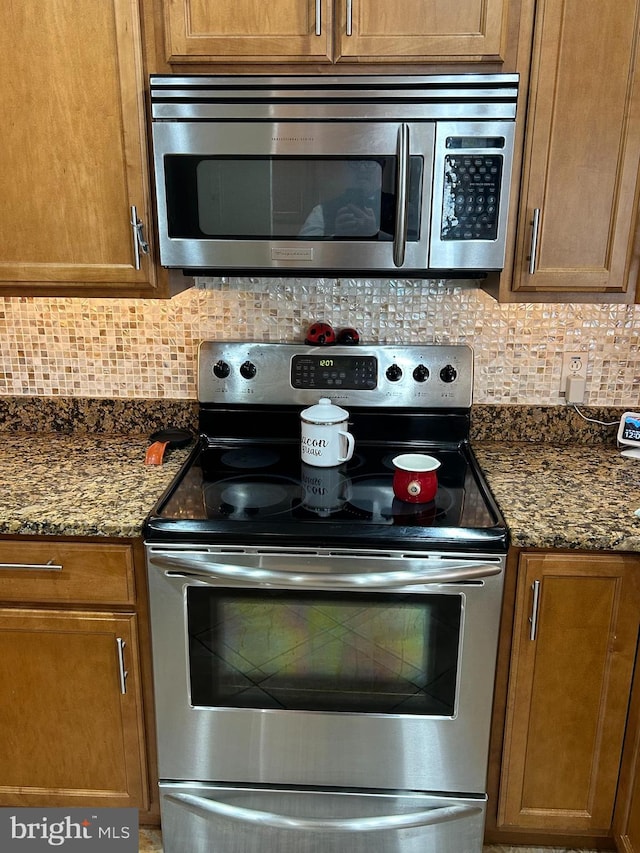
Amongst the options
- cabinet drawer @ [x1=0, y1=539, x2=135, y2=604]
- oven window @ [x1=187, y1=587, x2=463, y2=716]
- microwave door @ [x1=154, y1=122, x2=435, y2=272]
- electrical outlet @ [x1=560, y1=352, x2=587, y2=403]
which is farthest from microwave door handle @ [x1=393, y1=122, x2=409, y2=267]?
cabinet drawer @ [x1=0, y1=539, x2=135, y2=604]

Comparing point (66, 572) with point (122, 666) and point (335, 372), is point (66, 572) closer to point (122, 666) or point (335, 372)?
point (122, 666)

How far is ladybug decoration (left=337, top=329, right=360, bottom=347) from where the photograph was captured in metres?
2.00

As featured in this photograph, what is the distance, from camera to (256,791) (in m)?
1.69

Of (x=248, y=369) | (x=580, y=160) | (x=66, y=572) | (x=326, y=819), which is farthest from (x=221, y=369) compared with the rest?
(x=326, y=819)

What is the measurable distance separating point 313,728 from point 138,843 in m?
0.58

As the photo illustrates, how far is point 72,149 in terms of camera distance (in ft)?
5.35

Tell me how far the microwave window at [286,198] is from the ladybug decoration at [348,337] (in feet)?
1.30

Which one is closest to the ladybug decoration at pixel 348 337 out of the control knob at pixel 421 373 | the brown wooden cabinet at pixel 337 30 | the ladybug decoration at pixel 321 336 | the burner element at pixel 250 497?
the ladybug decoration at pixel 321 336

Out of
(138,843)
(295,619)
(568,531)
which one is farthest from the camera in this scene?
(138,843)

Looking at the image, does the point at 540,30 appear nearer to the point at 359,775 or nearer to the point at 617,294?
the point at 617,294

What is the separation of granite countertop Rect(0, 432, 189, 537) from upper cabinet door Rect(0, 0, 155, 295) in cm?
45

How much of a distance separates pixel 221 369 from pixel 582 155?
106 centimetres

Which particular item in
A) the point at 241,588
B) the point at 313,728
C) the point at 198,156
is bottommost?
A: the point at 313,728

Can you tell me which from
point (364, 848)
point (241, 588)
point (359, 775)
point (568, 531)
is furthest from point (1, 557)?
point (568, 531)
